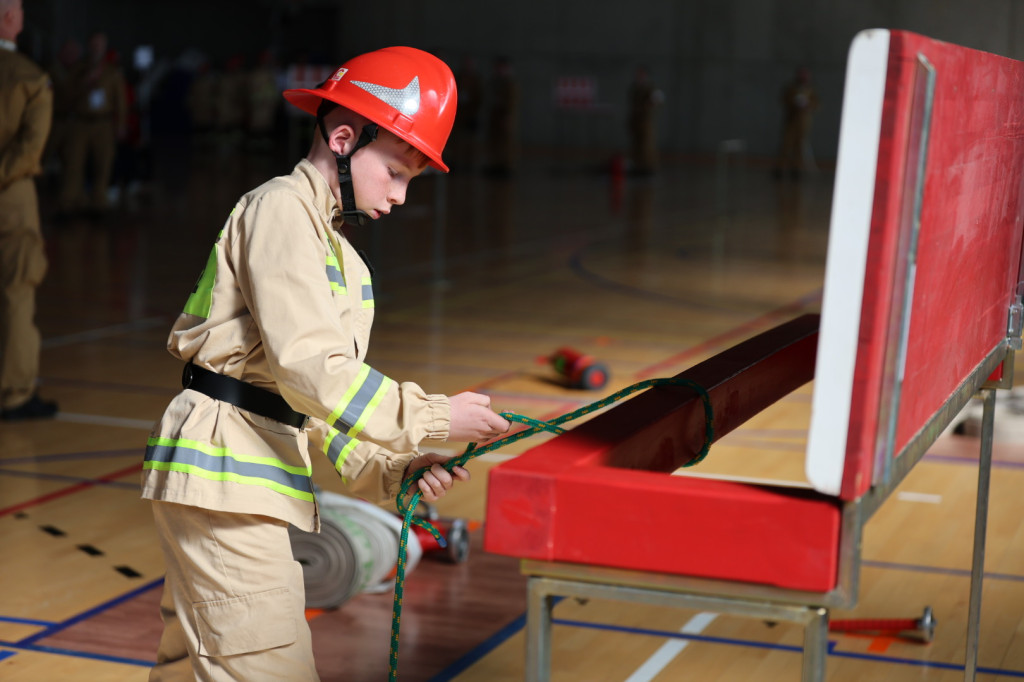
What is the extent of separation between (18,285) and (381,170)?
4.67m

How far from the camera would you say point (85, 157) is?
1509cm

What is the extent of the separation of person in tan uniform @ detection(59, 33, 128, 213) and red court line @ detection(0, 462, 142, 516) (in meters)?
9.97

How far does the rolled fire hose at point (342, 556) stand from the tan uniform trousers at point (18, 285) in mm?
2883

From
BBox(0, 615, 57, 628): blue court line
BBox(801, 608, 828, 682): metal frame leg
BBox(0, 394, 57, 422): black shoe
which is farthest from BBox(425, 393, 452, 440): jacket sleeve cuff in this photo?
BBox(0, 394, 57, 422): black shoe

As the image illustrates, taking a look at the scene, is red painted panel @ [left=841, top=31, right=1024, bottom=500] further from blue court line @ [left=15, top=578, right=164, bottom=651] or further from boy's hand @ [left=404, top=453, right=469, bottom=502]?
blue court line @ [left=15, top=578, right=164, bottom=651]

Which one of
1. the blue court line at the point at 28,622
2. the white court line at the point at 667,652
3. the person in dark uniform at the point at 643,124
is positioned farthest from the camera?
the person in dark uniform at the point at 643,124

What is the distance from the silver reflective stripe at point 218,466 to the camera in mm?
2338

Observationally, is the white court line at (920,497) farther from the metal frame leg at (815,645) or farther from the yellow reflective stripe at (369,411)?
the metal frame leg at (815,645)

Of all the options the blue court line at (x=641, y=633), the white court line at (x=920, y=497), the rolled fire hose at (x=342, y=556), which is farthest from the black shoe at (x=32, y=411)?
the white court line at (x=920, y=497)

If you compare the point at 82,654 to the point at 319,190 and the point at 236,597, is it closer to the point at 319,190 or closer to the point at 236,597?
the point at 236,597

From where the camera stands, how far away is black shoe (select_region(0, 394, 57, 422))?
651 cm

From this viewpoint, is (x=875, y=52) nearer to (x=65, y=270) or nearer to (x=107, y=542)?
(x=107, y=542)

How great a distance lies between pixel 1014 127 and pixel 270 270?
4.44ft

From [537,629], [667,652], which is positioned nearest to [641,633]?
[667,652]
